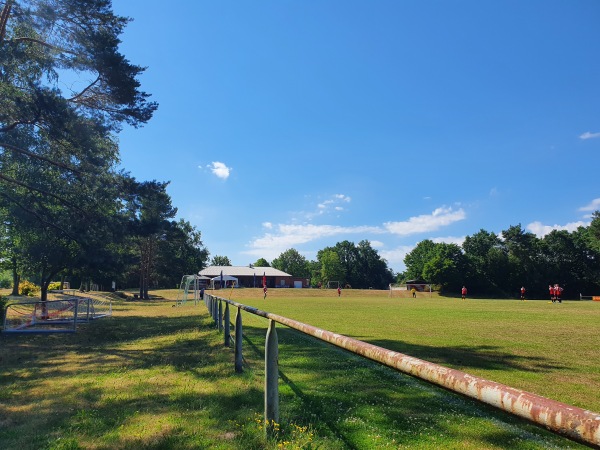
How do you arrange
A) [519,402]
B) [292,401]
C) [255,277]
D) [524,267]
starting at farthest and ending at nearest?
[255,277]
[524,267]
[292,401]
[519,402]

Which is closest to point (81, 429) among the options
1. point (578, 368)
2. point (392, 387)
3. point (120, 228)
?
A: point (392, 387)

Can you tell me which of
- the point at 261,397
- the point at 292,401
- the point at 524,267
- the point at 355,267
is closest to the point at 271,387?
the point at 292,401

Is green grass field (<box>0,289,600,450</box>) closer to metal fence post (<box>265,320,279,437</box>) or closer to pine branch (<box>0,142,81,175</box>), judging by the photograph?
metal fence post (<box>265,320,279,437</box>)

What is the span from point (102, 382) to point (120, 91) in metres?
11.7

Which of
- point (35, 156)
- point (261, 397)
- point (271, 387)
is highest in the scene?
point (35, 156)

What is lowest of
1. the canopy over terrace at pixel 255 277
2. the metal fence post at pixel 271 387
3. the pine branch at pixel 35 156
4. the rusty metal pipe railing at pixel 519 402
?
the canopy over terrace at pixel 255 277

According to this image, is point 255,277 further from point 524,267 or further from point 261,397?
point 261,397

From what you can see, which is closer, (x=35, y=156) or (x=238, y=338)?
(x=238, y=338)

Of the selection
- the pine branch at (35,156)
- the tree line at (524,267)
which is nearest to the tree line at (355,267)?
the tree line at (524,267)

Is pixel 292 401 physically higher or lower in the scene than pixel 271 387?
lower

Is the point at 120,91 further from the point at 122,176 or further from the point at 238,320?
the point at 238,320

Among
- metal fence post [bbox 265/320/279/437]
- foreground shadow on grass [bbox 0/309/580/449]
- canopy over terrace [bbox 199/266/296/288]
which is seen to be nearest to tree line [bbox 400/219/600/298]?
canopy over terrace [bbox 199/266/296/288]

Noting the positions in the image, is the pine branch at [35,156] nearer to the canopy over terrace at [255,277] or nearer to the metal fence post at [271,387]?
the metal fence post at [271,387]

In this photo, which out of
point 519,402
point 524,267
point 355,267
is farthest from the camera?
point 355,267
